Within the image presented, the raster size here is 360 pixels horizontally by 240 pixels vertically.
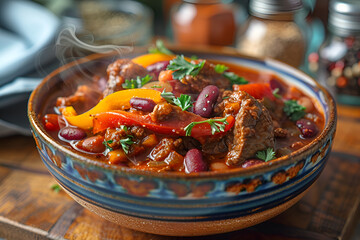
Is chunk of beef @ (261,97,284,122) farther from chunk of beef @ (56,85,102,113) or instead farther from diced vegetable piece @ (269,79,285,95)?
chunk of beef @ (56,85,102,113)

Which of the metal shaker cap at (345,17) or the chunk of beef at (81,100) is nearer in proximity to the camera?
the chunk of beef at (81,100)

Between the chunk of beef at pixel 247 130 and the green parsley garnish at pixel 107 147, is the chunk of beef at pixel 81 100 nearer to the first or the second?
the green parsley garnish at pixel 107 147

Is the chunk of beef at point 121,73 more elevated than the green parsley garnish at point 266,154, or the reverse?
the chunk of beef at point 121,73

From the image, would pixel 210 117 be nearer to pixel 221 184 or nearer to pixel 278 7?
pixel 221 184

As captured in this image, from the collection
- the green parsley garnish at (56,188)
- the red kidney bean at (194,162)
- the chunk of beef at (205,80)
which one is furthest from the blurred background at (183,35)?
the red kidney bean at (194,162)

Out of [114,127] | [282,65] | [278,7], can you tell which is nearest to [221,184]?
[114,127]

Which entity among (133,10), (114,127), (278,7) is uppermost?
(114,127)

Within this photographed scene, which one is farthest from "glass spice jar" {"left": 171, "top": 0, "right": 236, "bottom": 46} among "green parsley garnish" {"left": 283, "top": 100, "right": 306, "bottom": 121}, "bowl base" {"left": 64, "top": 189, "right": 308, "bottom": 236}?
"bowl base" {"left": 64, "top": 189, "right": 308, "bottom": 236}
